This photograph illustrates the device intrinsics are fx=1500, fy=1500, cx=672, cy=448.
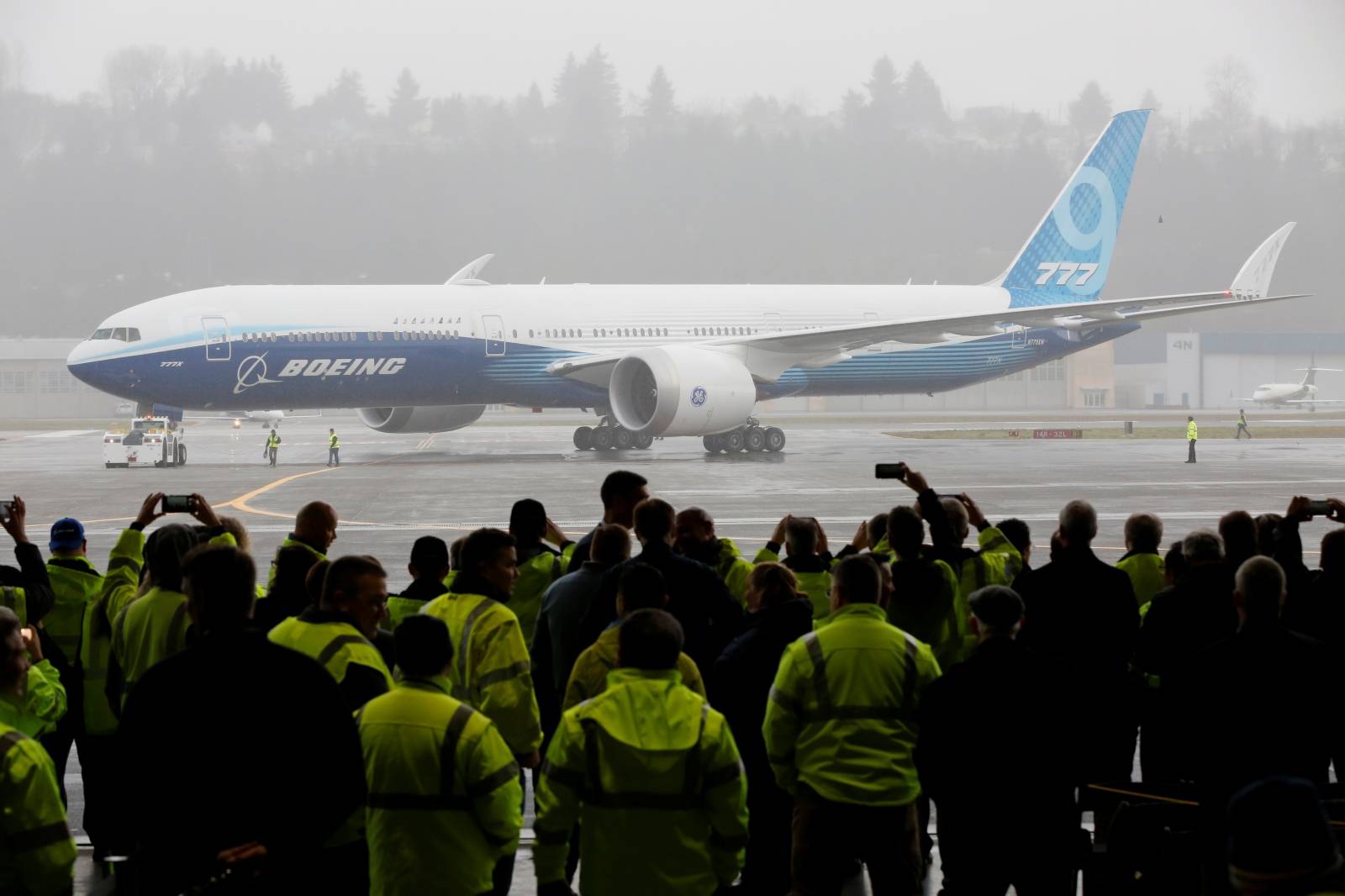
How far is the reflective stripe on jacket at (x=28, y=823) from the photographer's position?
375 centimetres

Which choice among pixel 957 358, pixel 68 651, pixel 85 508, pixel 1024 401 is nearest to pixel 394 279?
pixel 1024 401

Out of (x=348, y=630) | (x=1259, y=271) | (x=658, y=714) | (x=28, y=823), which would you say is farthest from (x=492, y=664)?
(x=1259, y=271)

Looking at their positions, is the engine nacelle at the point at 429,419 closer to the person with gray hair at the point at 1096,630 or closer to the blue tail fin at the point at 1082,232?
the blue tail fin at the point at 1082,232

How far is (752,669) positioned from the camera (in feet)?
18.4

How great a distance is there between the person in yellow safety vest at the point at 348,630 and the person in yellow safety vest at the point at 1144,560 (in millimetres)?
4093

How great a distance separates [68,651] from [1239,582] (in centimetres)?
507

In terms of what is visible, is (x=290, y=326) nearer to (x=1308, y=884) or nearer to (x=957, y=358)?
(x=957, y=358)

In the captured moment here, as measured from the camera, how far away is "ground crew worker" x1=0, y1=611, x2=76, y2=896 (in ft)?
12.3

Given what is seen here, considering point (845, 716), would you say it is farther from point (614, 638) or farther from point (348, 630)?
point (348, 630)

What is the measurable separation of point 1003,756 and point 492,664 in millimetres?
1828

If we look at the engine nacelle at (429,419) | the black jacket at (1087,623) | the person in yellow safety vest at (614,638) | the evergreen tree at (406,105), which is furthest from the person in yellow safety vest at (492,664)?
the evergreen tree at (406,105)

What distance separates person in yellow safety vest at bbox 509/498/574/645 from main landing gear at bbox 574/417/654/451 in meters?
26.3

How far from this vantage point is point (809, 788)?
5066 mm

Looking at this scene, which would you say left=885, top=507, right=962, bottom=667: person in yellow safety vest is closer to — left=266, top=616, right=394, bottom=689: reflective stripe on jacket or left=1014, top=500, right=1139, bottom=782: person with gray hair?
left=1014, top=500, right=1139, bottom=782: person with gray hair
